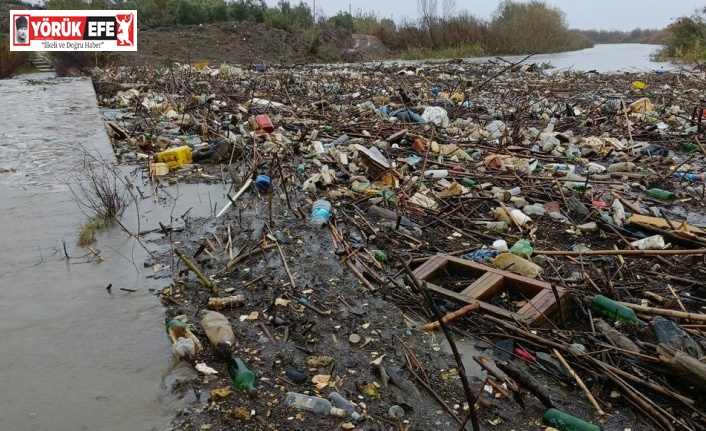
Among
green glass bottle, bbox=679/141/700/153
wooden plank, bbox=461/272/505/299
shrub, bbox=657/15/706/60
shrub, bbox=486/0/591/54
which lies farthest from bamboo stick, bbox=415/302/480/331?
shrub, bbox=486/0/591/54

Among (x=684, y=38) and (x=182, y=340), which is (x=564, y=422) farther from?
(x=684, y=38)

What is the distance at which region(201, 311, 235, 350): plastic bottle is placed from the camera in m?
2.07

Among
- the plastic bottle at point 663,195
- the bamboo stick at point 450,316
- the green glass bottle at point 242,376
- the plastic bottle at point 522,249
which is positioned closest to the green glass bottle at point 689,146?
the plastic bottle at point 663,195

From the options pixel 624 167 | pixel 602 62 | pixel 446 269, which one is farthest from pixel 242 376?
pixel 602 62

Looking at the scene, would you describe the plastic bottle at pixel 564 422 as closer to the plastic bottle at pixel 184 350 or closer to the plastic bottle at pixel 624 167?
the plastic bottle at pixel 184 350

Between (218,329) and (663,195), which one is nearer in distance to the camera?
(218,329)

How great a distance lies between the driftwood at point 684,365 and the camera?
186 centimetres

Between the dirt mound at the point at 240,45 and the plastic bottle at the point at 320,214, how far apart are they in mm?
15898

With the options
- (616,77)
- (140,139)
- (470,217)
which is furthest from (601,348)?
(616,77)

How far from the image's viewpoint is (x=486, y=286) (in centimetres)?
249

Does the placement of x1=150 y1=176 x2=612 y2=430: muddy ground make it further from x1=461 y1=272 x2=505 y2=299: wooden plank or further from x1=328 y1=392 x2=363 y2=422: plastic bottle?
x1=461 y1=272 x2=505 y2=299: wooden plank

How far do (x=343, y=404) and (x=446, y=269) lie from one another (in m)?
1.19

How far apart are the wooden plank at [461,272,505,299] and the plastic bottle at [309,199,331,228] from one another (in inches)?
43.0

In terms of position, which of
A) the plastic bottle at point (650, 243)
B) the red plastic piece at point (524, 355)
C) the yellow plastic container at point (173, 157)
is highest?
the yellow plastic container at point (173, 157)
